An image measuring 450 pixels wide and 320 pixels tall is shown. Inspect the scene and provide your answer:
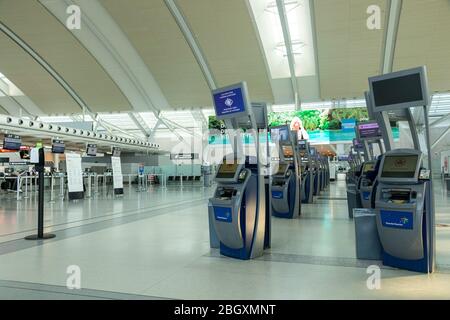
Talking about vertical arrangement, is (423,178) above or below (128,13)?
below

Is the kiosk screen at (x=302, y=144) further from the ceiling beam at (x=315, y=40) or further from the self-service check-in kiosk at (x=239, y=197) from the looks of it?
the ceiling beam at (x=315, y=40)

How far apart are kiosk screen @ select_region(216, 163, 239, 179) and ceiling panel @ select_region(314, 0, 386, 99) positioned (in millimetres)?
13951

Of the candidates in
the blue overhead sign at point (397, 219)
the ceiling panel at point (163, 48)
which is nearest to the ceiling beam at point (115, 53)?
the ceiling panel at point (163, 48)

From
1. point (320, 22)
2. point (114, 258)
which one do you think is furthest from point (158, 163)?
point (114, 258)

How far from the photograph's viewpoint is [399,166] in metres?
3.39

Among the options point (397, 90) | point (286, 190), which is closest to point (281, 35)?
point (286, 190)

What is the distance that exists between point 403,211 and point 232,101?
207 centimetres

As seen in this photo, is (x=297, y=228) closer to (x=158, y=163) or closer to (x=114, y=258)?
(x=114, y=258)

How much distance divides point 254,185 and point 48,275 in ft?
7.19

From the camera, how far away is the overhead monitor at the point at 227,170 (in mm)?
3863

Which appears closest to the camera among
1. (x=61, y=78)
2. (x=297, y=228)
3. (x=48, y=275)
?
(x=48, y=275)

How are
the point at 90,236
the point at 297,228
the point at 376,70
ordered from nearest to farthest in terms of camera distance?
1. the point at 90,236
2. the point at 297,228
3. the point at 376,70

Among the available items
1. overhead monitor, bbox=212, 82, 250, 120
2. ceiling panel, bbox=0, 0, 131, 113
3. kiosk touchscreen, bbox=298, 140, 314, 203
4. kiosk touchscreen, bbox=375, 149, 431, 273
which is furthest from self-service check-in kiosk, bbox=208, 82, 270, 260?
ceiling panel, bbox=0, 0, 131, 113

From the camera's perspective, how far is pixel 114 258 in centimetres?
378
